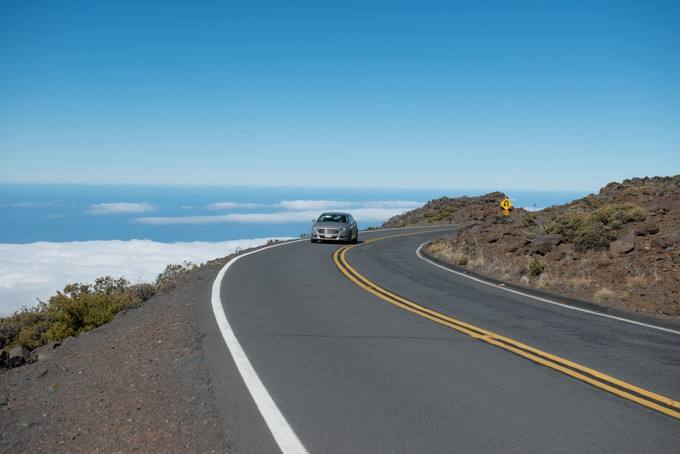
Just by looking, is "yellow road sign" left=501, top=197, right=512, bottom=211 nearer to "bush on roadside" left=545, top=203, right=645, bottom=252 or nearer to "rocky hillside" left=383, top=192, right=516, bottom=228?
"bush on roadside" left=545, top=203, right=645, bottom=252

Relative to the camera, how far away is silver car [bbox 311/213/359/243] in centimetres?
2675

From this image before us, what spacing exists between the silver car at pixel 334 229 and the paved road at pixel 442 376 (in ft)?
48.4

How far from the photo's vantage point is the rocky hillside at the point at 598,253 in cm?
1211

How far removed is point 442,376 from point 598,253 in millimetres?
12001

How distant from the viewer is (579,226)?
17.9 metres

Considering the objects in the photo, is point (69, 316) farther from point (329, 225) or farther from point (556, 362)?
point (329, 225)

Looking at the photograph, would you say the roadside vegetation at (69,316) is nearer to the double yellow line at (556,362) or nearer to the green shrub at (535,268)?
the double yellow line at (556,362)

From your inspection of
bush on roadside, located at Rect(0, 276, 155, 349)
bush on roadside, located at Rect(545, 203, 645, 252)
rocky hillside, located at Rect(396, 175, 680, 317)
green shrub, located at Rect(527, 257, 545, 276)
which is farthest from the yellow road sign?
bush on roadside, located at Rect(0, 276, 155, 349)

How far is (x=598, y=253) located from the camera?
52.1 feet

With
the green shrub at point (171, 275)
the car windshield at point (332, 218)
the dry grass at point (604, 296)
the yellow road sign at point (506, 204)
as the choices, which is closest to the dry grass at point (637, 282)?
the dry grass at point (604, 296)

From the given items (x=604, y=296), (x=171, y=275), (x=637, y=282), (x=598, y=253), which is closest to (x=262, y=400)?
(x=604, y=296)

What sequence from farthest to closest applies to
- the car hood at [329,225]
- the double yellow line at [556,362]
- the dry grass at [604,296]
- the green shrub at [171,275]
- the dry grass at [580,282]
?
the car hood at [329,225] → the green shrub at [171,275] → the dry grass at [580,282] → the dry grass at [604,296] → the double yellow line at [556,362]

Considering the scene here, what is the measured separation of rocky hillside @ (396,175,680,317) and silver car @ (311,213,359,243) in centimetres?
472

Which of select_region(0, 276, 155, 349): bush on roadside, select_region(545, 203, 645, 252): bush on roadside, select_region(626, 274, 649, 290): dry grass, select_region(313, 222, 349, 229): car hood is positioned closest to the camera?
select_region(626, 274, 649, 290): dry grass
